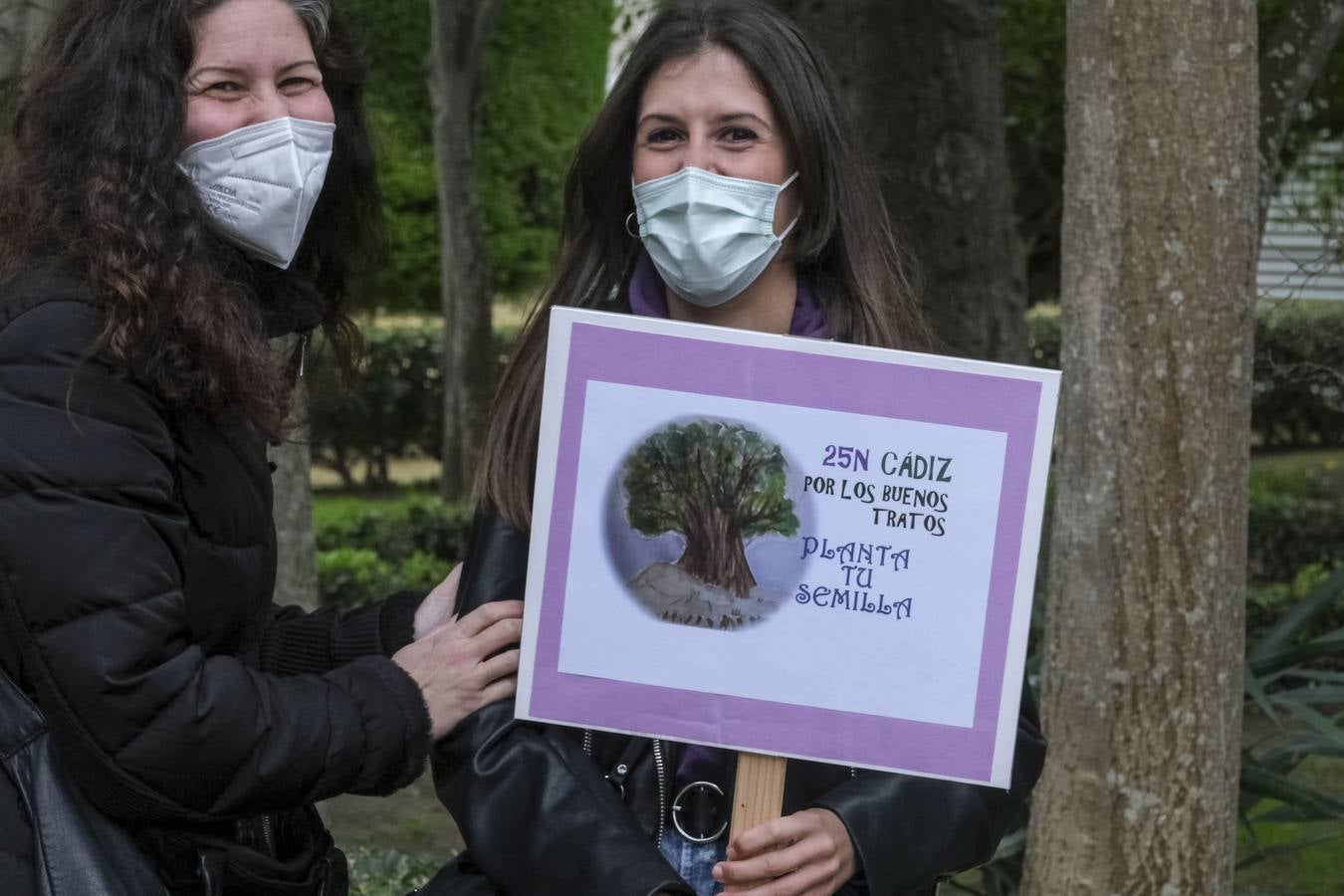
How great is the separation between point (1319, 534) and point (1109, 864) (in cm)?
724

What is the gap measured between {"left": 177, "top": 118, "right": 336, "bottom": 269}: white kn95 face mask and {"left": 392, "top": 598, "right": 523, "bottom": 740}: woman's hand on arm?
1.89ft

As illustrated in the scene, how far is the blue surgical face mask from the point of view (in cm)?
230

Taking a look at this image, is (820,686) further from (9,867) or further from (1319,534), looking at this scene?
(1319,534)

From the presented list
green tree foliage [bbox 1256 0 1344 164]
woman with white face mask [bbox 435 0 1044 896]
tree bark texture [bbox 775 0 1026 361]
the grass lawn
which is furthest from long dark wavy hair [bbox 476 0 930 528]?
green tree foliage [bbox 1256 0 1344 164]

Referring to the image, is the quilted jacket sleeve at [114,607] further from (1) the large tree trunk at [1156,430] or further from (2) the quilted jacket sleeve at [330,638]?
(1) the large tree trunk at [1156,430]

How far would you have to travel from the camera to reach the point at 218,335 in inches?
82.5

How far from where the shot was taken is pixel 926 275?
3.99 metres

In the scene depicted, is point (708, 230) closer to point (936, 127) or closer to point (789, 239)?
point (789, 239)

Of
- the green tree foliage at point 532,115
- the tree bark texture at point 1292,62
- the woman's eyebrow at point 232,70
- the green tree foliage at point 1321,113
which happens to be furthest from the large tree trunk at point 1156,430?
the green tree foliage at point 532,115

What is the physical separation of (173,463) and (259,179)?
1.33ft

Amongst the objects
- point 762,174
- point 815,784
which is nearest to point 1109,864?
point 815,784

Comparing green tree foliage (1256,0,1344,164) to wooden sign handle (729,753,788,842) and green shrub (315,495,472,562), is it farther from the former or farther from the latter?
wooden sign handle (729,753,788,842)

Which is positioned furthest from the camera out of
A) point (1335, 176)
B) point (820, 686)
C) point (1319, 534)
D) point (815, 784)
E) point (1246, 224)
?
point (1335, 176)

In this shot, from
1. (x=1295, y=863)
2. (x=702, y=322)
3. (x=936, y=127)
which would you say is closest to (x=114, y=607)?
(x=702, y=322)
